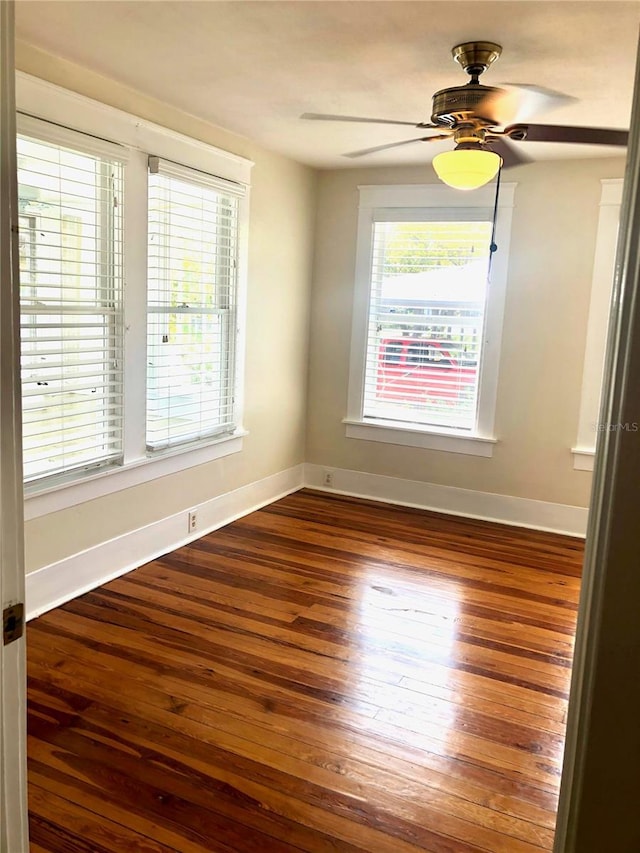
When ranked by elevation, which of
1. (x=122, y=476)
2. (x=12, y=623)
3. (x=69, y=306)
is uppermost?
(x=69, y=306)

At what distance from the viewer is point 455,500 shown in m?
5.17

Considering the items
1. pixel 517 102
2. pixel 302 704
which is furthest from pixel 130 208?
pixel 302 704

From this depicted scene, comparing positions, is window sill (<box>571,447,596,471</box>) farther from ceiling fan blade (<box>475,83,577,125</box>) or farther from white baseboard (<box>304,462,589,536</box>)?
ceiling fan blade (<box>475,83,577,125</box>)

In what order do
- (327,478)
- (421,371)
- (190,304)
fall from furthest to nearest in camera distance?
(327,478), (421,371), (190,304)

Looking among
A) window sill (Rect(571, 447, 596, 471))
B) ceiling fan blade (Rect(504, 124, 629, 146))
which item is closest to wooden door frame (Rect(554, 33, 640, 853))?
ceiling fan blade (Rect(504, 124, 629, 146))

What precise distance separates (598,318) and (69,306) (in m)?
3.32

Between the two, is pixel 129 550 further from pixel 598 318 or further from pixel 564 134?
pixel 598 318

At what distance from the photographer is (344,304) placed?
211 inches

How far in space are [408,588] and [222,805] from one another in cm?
189

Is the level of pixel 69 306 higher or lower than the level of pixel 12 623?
higher

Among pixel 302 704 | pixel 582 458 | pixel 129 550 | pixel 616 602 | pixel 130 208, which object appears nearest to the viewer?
pixel 616 602

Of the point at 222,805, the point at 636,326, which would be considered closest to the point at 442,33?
the point at 636,326

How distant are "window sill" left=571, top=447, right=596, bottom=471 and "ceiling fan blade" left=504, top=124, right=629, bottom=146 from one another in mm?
2060

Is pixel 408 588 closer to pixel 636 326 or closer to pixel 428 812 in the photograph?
pixel 428 812
